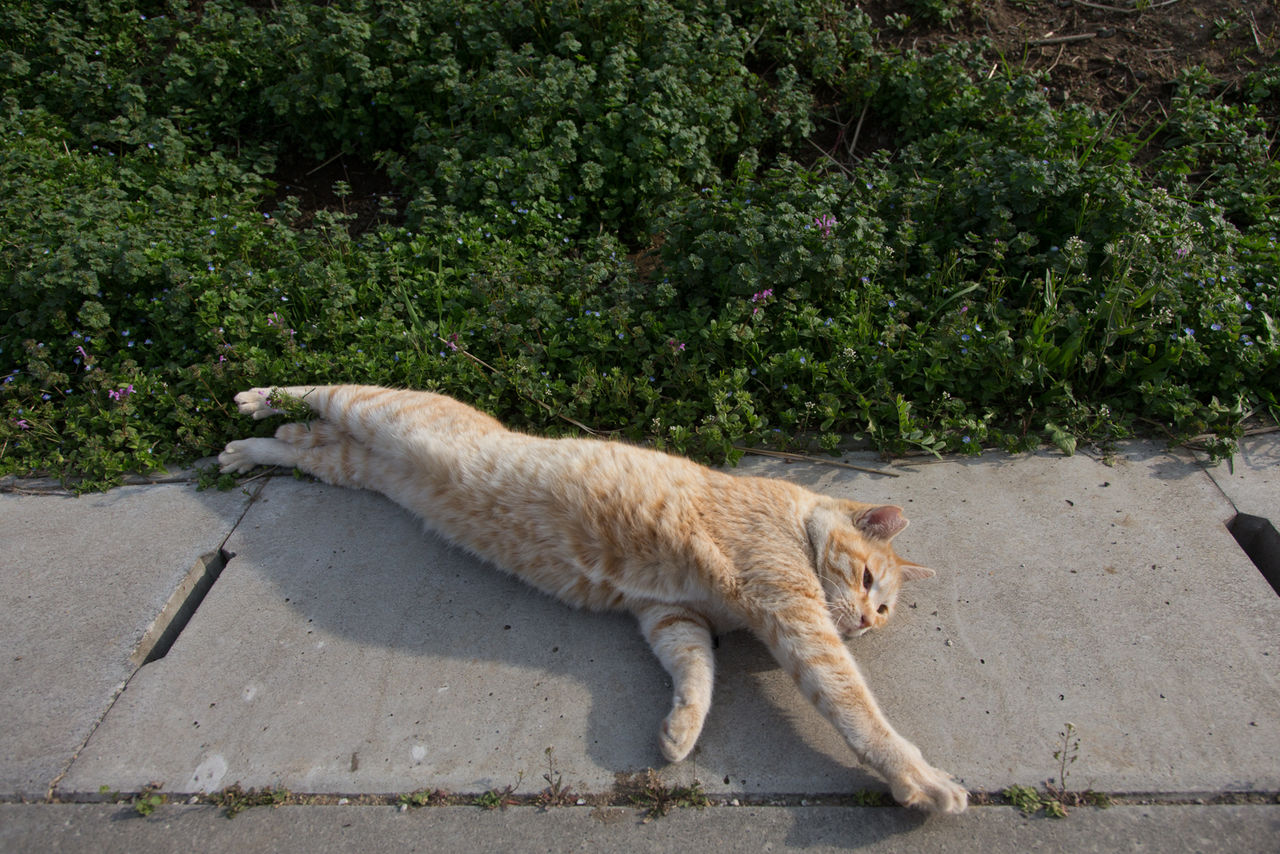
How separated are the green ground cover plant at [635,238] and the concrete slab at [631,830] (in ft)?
5.65

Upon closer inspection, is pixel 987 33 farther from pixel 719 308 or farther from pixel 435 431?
pixel 435 431

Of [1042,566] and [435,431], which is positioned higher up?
[1042,566]

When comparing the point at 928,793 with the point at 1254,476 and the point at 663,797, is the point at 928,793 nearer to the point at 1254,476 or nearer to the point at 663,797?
the point at 663,797

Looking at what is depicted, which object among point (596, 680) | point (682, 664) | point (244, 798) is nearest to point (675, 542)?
point (682, 664)

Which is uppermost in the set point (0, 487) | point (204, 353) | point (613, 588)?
point (613, 588)

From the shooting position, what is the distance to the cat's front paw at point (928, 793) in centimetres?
238

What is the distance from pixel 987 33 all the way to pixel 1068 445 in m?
3.63

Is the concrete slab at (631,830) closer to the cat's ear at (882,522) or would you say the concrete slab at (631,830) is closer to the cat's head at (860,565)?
the cat's head at (860,565)

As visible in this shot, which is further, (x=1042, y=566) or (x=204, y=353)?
(x=204, y=353)

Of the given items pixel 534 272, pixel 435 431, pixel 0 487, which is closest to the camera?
pixel 435 431

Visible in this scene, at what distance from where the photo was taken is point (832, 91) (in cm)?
556

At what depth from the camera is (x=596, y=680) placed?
2.90 metres

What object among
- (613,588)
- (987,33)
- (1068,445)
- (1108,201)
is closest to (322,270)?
(613,588)

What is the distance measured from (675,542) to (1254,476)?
2719 mm
